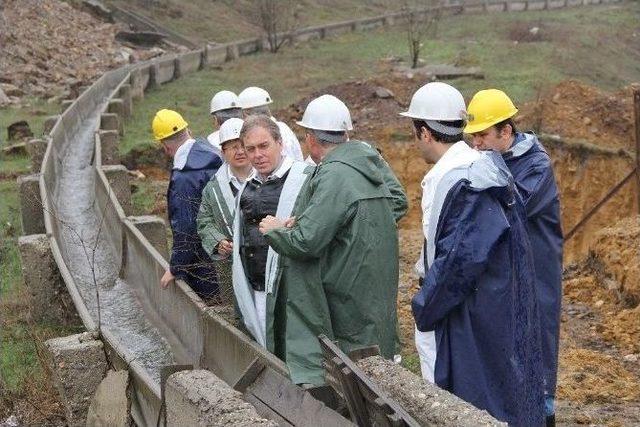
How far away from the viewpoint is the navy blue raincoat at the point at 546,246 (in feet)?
20.1

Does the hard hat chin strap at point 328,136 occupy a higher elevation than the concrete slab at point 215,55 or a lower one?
lower

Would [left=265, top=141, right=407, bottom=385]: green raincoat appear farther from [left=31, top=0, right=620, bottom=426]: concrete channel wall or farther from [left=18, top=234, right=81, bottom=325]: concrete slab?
[left=18, top=234, right=81, bottom=325]: concrete slab

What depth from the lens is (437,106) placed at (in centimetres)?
529

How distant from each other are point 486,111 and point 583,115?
15890mm

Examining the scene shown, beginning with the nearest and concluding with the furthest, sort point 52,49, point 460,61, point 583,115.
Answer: point 583,115 < point 460,61 < point 52,49

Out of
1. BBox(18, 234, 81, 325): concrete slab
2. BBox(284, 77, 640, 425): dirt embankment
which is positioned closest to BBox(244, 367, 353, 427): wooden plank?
BBox(284, 77, 640, 425): dirt embankment

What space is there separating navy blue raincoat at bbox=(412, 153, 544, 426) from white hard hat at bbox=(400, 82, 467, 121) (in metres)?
0.30

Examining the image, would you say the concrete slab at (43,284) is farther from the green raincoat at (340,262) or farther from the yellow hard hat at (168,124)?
the green raincoat at (340,262)

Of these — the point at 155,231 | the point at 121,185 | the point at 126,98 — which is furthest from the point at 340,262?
the point at 126,98

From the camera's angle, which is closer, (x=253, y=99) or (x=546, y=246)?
(x=546, y=246)

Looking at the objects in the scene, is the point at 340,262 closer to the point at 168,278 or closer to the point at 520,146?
the point at 520,146

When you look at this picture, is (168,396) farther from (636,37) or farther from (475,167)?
(636,37)

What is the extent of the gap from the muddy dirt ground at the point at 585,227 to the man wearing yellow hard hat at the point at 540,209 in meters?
1.27

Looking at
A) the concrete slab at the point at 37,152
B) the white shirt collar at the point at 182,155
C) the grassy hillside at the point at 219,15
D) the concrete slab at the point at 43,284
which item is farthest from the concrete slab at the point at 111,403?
the grassy hillside at the point at 219,15
